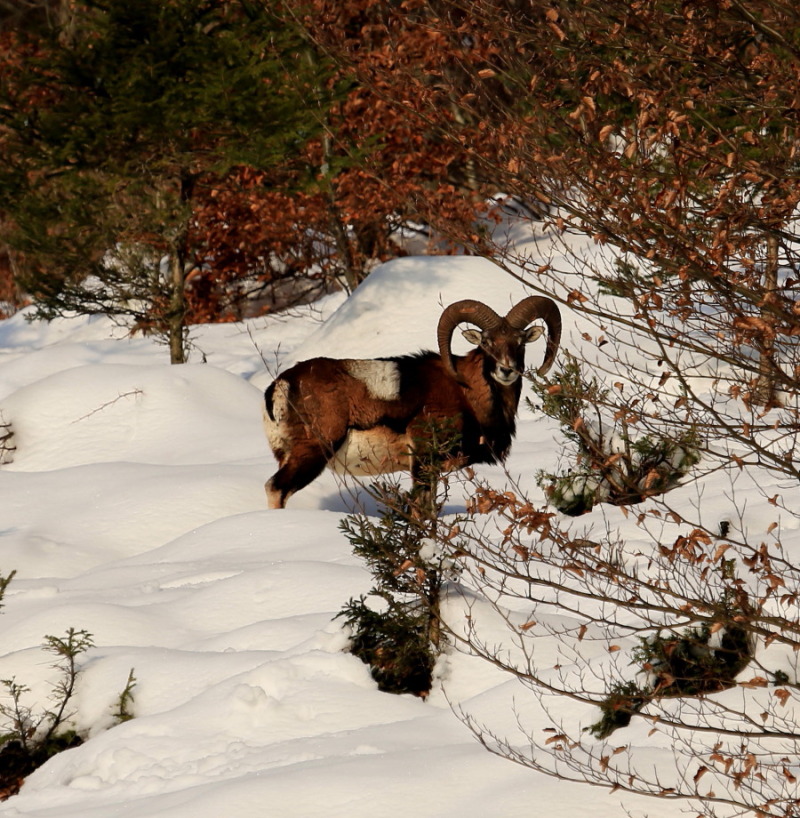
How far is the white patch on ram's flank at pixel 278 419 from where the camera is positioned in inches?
419

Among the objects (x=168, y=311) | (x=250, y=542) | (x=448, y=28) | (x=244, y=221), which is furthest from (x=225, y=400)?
(x=448, y=28)

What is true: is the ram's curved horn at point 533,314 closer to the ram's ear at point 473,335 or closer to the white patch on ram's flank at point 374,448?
the ram's ear at point 473,335

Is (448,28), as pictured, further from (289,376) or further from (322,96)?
(322,96)

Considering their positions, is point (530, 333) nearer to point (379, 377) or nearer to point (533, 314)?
point (533, 314)

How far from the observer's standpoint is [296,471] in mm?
10758

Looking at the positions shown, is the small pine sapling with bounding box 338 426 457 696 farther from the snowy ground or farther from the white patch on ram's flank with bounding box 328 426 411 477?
the white patch on ram's flank with bounding box 328 426 411 477

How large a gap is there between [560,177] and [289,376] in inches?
270

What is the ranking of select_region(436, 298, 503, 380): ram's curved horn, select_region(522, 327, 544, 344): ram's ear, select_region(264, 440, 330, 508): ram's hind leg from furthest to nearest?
select_region(264, 440, 330, 508): ram's hind leg, select_region(436, 298, 503, 380): ram's curved horn, select_region(522, 327, 544, 344): ram's ear

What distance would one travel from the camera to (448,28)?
13.8 feet

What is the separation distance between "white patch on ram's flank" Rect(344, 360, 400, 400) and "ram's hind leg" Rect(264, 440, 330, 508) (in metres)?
0.70

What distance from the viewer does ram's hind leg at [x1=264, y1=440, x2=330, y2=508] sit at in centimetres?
1073

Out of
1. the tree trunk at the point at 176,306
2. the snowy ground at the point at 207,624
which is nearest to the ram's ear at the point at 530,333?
the snowy ground at the point at 207,624

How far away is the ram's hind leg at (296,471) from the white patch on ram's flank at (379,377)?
704 mm

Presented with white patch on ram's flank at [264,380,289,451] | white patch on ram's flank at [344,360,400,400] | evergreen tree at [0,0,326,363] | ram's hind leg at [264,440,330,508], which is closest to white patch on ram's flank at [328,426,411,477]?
ram's hind leg at [264,440,330,508]
